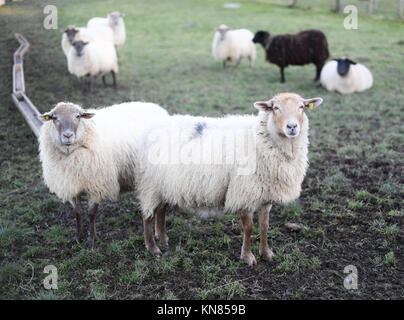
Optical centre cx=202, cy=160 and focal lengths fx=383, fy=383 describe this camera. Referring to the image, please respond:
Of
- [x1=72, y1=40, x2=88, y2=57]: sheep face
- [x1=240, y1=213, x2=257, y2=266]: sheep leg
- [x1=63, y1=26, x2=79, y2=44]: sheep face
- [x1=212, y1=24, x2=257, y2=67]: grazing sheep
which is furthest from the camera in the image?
[x1=212, y1=24, x2=257, y2=67]: grazing sheep

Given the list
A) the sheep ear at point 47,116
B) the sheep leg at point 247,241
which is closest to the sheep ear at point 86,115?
the sheep ear at point 47,116

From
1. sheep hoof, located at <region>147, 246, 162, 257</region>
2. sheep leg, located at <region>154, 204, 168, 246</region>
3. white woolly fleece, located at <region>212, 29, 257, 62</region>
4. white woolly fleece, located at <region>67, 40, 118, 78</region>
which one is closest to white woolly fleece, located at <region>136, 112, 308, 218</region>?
sheep leg, located at <region>154, 204, 168, 246</region>

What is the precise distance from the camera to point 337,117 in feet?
27.4

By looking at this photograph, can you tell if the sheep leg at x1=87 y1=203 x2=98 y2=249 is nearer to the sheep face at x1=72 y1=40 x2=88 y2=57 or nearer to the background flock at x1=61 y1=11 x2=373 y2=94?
the background flock at x1=61 y1=11 x2=373 y2=94

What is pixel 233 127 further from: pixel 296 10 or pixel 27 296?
pixel 296 10

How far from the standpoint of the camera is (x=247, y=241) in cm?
405

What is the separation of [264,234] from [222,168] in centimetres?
86

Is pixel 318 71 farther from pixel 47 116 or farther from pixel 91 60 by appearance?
pixel 47 116

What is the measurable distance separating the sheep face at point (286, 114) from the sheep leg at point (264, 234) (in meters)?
0.86

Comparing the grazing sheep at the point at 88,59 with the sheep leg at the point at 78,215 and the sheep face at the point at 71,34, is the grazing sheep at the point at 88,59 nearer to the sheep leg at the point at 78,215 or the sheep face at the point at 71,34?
the sheep face at the point at 71,34

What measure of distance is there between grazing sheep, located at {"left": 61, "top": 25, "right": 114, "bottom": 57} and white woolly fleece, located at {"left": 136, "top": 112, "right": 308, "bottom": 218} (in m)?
7.18

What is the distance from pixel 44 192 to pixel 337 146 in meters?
4.97

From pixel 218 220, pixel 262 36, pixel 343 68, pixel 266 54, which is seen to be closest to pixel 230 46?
pixel 262 36

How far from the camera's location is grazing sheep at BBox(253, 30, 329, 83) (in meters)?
11.0
